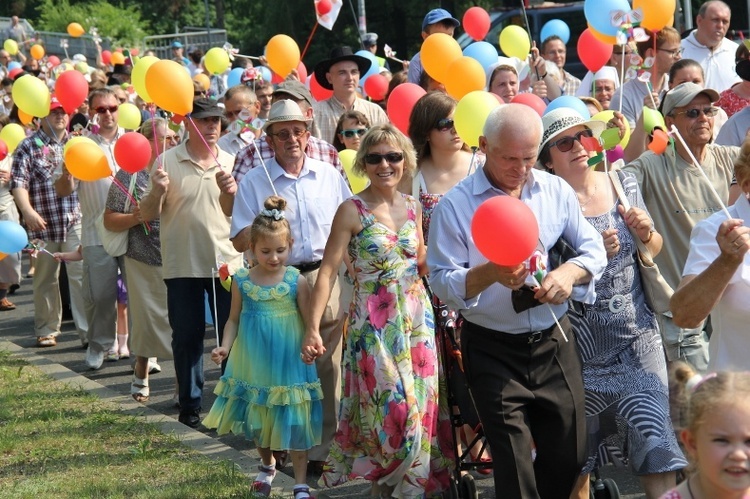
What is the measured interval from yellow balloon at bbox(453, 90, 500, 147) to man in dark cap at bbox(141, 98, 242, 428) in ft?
7.72

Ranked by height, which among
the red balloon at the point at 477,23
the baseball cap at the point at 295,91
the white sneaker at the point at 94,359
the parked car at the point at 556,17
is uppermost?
the parked car at the point at 556,17

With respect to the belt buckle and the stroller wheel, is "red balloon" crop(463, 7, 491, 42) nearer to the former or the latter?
the stroller wheel

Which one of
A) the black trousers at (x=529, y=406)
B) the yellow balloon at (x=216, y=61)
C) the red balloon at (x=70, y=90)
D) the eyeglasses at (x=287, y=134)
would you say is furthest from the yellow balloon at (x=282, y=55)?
the black trousers at (x=529, y=406)

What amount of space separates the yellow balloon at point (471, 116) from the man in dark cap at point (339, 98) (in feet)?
11.6

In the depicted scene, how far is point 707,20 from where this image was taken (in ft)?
35.9

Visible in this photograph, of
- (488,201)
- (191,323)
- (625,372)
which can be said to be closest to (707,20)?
(191,323)

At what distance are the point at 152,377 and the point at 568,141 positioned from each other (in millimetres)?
5691

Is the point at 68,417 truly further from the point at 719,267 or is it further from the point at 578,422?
the point at 719,267

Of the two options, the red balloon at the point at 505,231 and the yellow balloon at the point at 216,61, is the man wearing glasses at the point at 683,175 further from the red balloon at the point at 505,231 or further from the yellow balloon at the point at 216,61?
the yellow balloon at the point at 216,61

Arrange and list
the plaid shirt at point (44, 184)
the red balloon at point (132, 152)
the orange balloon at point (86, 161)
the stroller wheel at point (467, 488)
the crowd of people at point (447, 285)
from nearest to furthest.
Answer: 1. the crowd of people at point (447, 285)
2. the stroller wheel at point (467, 488)
3. the red balloon at point (132, 152)
4. the orange balloon at point (86, 161)
5. the plaid shirt at point (44, 184)

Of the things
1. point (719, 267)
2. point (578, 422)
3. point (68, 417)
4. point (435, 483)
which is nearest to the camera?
point (719, 267)

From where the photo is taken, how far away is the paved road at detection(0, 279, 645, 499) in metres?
7.12

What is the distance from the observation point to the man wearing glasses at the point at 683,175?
7141 mm

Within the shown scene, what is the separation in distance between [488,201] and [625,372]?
1.38m
